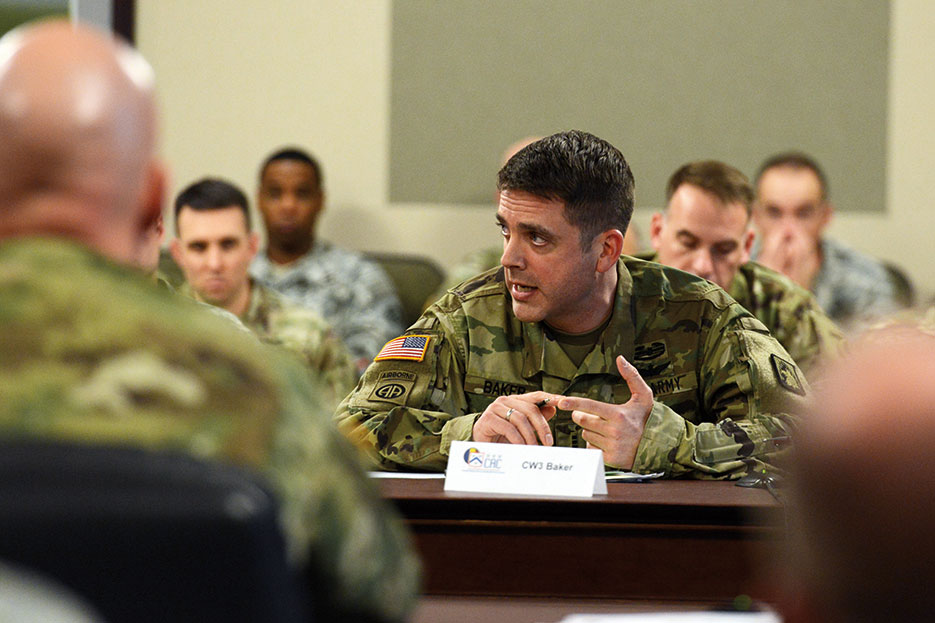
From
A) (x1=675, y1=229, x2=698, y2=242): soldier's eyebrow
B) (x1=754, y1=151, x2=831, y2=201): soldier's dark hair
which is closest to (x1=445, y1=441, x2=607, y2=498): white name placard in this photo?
→ (x1=675, y1=229, x2=698, y2=242): soldier's eyebrow

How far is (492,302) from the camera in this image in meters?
2.59

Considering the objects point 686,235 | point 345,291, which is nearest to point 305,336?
point 345,291

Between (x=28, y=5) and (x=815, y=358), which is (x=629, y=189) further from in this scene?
(x=28, y=5)

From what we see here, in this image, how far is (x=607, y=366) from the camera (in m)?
2.50

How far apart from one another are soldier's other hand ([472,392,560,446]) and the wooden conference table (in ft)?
1.08

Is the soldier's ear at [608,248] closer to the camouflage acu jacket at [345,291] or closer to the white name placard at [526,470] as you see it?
the white name placard at [526,470]

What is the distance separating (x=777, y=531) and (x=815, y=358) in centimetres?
172

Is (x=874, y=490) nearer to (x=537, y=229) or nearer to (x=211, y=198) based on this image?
(x=537, y=229)

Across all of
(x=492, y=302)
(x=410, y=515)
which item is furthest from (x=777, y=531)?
(x=492, y=302)

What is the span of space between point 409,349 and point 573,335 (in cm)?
36

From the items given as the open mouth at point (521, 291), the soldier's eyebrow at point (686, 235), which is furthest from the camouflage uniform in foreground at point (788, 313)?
the open mouth at point (521, 291)

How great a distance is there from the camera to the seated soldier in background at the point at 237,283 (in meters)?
3.88

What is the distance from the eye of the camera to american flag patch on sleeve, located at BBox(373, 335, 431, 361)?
2500mm

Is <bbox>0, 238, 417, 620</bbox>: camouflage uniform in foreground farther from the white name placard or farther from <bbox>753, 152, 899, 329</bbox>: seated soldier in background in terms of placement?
<bbox>753, 152, 899, 329</bbox>: seated soldier in background
